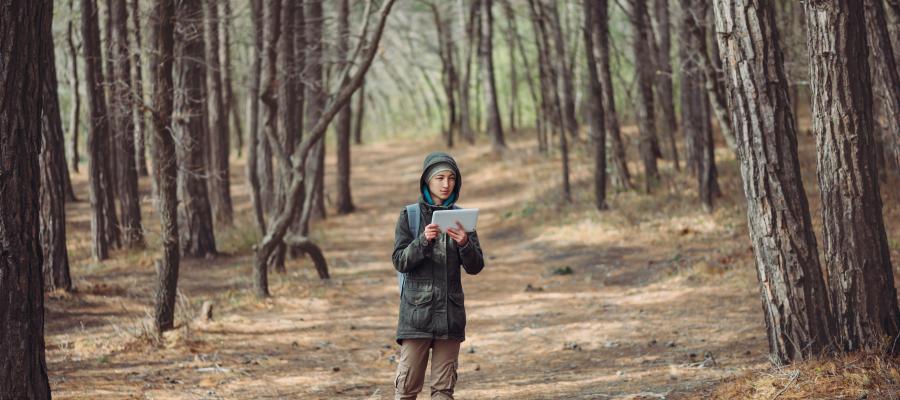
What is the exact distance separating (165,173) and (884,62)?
25.5 feet

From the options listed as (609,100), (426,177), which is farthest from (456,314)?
(609,100)

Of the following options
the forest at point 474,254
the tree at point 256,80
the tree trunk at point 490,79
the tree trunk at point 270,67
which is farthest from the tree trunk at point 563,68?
the tree trunk at point 270,67

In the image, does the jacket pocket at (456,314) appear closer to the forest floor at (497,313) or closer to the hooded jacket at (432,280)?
the hooded jacket at (432,280)

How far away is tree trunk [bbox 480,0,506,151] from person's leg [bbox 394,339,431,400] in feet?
84.1

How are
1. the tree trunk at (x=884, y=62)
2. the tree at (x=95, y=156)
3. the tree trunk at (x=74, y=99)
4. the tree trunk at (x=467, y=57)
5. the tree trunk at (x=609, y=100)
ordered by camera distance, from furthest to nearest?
the tree trunk at (x=467, y=57)
the tree trunk at (x=74, y=99)
the tree trunk at (x=609, y=100)
the tree at (x=95, y=156)
the tree trunk at (x=884, y=62)

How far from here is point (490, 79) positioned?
107 feet

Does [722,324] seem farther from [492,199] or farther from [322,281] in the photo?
[492,199]

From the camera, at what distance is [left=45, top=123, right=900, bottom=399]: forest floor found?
352 inches

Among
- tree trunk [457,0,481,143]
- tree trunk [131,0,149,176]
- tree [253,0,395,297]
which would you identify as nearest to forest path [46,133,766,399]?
tree [253,0,395,297]

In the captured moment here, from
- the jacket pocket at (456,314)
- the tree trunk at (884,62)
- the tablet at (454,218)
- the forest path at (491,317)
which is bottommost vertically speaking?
the forest path at (491,317)

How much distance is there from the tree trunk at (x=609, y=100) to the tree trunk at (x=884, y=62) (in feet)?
33.4

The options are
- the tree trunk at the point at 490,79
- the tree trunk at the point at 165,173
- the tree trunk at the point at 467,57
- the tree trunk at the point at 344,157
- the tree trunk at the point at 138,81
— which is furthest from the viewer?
the tree trunk at the point at 467,57

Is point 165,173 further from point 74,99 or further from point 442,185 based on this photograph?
point 74,99

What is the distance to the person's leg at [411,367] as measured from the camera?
234 inches
